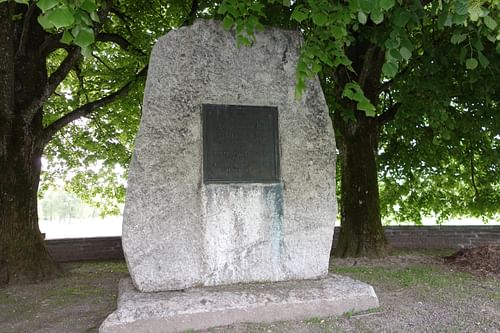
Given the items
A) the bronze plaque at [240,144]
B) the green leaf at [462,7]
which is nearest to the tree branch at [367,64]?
the bronze plaque at [240,144]

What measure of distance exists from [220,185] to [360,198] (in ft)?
16.0

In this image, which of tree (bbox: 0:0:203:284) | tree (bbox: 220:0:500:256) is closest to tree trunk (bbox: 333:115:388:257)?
tree (bbox: 220:0:500:256)

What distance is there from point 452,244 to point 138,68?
380 inches

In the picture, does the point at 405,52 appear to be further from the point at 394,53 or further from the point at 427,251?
the point at 427,251

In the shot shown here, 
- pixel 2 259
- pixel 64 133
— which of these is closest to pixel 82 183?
pixel 64 133

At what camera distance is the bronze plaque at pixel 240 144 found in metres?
4.92

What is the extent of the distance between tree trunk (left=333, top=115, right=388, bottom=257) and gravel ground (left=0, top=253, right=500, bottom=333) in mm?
617

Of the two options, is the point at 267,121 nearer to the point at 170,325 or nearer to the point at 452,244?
the point at 170,325

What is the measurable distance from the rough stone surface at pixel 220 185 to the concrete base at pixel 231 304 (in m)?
0.27

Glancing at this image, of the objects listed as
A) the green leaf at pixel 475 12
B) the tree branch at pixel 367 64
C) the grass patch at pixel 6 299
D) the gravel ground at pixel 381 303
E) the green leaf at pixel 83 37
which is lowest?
the grass patch at pixel 6 299

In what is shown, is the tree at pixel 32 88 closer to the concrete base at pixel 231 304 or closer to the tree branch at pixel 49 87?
the tree branch at pixel 49 87

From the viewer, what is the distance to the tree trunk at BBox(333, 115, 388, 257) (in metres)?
8.92

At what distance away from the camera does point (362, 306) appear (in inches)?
181

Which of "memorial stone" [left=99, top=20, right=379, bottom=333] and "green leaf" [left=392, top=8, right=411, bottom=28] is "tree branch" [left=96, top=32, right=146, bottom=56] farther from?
"green leaf" [left=392, top=8, right=411, bottom=28]
